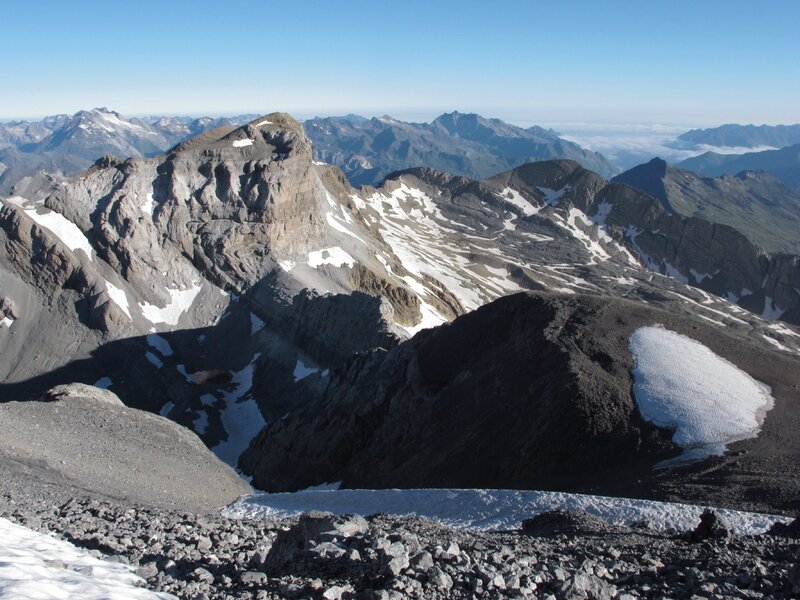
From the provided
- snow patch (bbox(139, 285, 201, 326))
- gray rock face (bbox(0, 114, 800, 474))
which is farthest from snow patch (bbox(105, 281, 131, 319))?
snow patch (bbox(139, 285, 201, 326))

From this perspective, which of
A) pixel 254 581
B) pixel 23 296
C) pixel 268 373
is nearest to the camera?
pixel 254 581

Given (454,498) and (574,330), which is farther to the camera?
(574,330)

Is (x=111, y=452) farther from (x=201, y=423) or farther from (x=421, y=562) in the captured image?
(x=421, y=562)

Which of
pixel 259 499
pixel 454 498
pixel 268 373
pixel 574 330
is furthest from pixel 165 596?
pixel 268 373

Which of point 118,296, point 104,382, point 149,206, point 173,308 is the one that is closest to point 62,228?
point 149,206

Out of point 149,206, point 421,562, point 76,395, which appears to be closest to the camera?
point 421,562

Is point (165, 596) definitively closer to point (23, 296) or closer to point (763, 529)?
point (763, 529)
